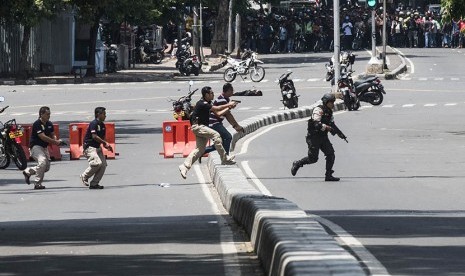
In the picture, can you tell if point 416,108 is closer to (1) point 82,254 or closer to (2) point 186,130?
(2) point 186,130

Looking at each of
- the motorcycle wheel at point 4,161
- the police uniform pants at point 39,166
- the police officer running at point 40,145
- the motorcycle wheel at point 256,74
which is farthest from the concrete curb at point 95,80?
the police uniform pants at point 39,166

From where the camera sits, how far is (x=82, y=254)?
14.7m

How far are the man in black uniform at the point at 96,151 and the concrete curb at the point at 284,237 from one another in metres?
3.72

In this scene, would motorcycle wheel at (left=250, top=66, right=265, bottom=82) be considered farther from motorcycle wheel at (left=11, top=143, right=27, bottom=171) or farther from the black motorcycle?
motorcycle wheel at (left=11, top=143, right=27, bottom=171)

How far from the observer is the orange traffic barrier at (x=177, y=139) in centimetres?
Result: 3165

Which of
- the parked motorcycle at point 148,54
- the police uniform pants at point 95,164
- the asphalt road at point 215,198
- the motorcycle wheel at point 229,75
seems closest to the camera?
the asphalt road at point 215,198

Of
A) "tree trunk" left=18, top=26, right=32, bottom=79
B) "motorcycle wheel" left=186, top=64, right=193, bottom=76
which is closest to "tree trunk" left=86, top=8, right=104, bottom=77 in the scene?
"tree trunk" left=18, top=26, right=32, bottom=79

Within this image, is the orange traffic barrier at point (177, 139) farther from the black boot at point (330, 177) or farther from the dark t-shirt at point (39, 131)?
the black boot at point (330, 177)

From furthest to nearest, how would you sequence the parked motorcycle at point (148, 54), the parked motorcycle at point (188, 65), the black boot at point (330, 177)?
the parked motorcycle at point (148, 54) → the parked motorcycle at point (188, 65) → the black boot at point (330, 177)

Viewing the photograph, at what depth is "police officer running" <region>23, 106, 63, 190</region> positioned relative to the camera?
2491 centimetres

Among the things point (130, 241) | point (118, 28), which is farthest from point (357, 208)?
point (118, 28)

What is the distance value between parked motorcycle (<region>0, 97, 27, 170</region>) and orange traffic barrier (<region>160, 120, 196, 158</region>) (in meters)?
3.52

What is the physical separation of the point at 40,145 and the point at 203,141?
3.10 m

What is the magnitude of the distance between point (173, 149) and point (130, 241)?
15.9m
